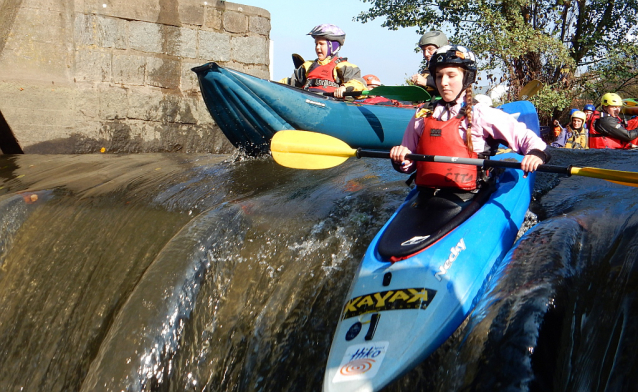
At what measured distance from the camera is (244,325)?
3025mm

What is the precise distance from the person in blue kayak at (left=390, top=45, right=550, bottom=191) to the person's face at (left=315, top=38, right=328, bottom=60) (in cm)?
357

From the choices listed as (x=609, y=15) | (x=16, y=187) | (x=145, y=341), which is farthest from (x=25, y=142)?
(x=609, y=15)

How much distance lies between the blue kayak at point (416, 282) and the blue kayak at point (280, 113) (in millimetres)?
2712

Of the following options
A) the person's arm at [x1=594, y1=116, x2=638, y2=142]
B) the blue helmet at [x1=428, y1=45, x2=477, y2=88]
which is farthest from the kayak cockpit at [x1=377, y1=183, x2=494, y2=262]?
the person's arm at [x1=594, y1=116, x2=638, y2=142]

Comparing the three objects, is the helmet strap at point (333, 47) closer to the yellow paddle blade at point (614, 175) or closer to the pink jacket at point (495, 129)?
the pink jacket at point (495, 129)

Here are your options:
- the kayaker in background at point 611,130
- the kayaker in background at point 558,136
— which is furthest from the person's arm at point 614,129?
the kayaker in background at point 558,136

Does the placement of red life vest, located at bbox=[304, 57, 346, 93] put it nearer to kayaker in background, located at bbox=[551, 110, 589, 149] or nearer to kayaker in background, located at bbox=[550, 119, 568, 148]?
kayaker in background, located at bbox=[551, 110, 589, 149]

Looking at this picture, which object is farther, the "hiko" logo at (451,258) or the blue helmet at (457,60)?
the blue helmet at (457,60)

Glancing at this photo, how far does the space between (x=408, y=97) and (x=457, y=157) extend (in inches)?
120

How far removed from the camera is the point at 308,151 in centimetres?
398

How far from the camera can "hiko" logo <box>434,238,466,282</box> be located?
8.45 ft

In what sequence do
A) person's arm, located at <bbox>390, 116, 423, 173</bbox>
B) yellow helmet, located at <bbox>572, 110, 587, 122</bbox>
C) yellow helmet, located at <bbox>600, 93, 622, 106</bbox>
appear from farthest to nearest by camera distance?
yellow helmet, located at <bbox>572, 110, 587, 122</bbox> < yellow helmet, located at <bbox>600, 93, 622, 106</bbox> < person's arm, located at <bbox>390, 116, 423, 173</bbox>

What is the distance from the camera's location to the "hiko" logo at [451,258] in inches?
101

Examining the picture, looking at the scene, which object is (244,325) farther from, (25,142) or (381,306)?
(25,142)
